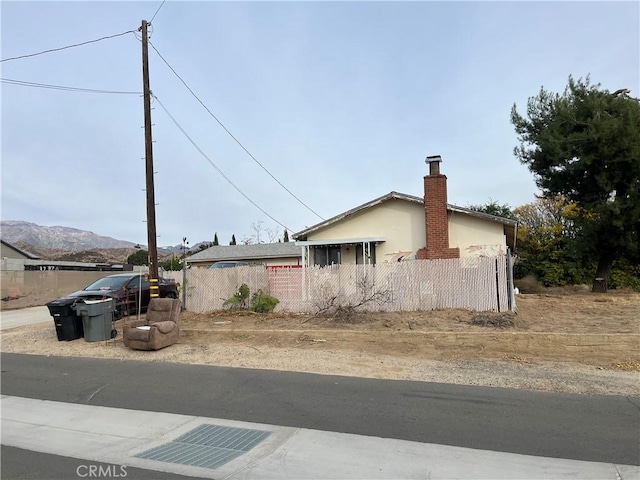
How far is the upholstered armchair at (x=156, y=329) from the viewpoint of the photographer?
10516 mm

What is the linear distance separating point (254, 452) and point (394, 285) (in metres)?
9.22

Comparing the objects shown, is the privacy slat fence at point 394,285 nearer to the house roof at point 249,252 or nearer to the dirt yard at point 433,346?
the dirt yard at point 433,346

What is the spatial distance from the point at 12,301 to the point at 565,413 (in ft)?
82.4

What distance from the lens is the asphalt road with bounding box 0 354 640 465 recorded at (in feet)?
16.6

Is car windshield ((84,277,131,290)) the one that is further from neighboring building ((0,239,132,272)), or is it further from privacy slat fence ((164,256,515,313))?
neighboring building ((0,239,132,272))

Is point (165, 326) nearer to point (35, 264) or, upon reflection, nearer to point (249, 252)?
point (249, 252)

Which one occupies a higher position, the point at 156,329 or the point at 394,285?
the point at 394,285

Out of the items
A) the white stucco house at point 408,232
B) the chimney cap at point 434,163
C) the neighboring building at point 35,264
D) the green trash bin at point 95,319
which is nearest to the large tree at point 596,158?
the white stucco house at point 408,232

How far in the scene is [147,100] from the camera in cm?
1412

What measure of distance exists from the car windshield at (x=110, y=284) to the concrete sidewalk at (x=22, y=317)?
3.13 meters

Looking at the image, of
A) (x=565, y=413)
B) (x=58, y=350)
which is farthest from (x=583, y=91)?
(x=58, y=350)

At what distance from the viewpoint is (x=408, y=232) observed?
17250 millimetres

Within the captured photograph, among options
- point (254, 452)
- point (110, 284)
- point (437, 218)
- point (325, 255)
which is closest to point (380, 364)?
point (254, 452)

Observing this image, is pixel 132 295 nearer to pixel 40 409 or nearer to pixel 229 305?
pixel 229 305
